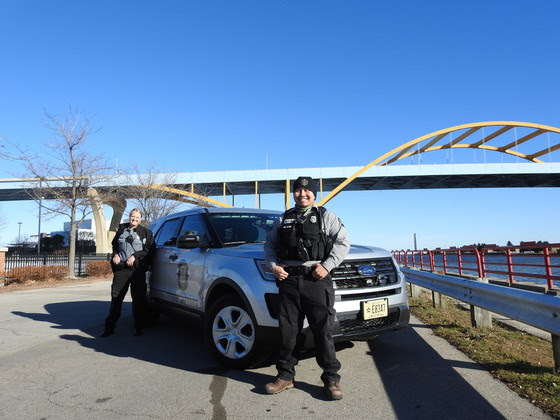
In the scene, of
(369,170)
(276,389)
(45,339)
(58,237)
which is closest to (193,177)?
(369,170)

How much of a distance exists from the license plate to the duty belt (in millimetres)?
813

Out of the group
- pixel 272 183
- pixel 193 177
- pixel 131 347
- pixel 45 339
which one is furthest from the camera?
pixel 272 183

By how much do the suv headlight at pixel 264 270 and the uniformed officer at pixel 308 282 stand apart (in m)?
0.26

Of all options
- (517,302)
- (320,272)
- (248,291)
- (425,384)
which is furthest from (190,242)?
(517,302)

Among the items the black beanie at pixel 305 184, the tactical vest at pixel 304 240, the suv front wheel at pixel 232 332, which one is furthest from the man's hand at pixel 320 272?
the suv front wheel at pixel 232 332

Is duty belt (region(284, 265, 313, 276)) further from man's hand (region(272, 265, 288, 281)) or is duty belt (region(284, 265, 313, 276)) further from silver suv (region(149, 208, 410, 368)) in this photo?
silver suv (region(149, 208, 410, 368))

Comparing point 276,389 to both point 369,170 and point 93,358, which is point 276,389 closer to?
point 93,358

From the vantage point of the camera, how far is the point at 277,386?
3.29 meters

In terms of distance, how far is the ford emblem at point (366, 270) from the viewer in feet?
12.6

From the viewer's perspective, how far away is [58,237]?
57.0 meters

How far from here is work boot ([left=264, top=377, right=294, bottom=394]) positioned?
3.27 m

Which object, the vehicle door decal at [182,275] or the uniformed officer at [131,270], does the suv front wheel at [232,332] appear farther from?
the uniformed officer at [131,270]

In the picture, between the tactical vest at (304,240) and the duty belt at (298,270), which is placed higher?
the tactical vest at (304,240)

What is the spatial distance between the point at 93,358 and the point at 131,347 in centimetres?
56
